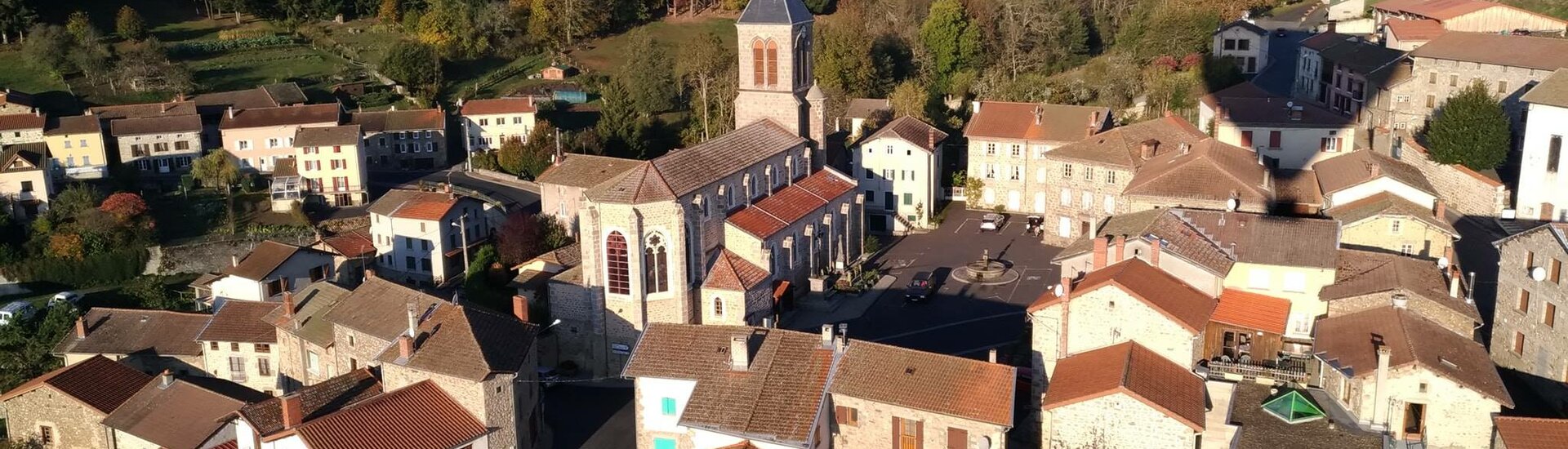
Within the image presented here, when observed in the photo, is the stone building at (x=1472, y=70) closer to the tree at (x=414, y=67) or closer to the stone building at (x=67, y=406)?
the stone building at (x=67, y=406)

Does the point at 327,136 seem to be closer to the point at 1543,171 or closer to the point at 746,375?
the point at 746,375

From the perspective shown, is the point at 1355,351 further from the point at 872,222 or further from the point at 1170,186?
the point at 872,222

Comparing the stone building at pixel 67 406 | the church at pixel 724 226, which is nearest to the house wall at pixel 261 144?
the church at pixel 724 226

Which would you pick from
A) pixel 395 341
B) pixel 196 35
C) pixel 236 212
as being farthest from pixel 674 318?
pixel 196 35

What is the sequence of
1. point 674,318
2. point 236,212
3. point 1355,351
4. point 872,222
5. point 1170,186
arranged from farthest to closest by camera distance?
point 236,212 → point 872,222 → point 1170,186 → point 674,318 → point 1355,351

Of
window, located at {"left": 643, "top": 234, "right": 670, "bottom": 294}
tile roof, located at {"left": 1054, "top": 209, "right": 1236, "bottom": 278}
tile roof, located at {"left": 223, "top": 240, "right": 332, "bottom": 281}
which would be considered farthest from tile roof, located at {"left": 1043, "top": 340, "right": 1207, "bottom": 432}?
tile roof, located at {"left": 223, "top": 240, "right": 332, "bottom": 281}

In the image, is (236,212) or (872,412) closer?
(872,412)

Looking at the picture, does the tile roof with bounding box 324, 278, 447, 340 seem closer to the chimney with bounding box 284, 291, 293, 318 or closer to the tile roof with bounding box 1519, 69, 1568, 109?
the chimney with bounding box 284, 291, 293, 318
